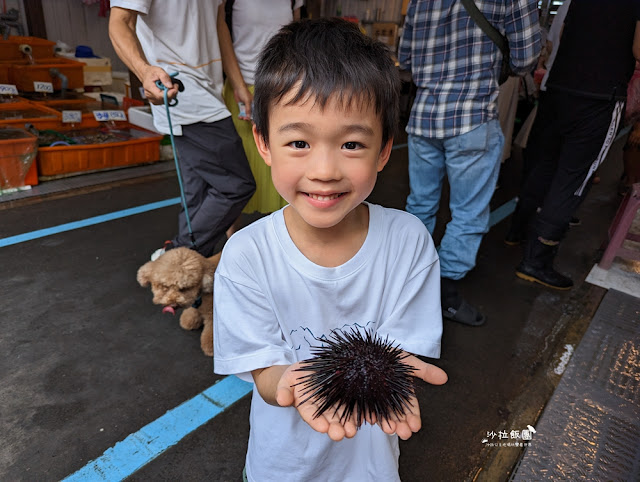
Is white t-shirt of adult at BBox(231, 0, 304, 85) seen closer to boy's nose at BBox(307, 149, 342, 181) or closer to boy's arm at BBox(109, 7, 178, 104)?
boy's arm at BBox(109, 7, 178, 104)

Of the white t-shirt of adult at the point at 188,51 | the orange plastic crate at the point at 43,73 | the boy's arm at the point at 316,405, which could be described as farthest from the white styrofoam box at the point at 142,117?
the boy's arm at the point at 316,405

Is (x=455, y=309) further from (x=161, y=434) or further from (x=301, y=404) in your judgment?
(x=301, y=404)

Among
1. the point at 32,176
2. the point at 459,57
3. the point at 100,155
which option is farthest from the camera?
the point at 100,155

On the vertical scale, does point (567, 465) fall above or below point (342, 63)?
below

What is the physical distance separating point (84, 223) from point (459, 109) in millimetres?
2993

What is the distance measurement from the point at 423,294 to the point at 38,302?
2411mm

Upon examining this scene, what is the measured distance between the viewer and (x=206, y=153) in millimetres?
2465

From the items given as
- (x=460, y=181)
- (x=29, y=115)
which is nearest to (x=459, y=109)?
(x=460, y=181)

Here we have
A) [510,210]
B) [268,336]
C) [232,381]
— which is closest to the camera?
[268,336]

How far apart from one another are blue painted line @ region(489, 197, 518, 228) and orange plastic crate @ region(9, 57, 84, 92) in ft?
17.8

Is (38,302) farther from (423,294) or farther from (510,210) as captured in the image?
(510,210)

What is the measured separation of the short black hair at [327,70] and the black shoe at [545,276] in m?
2.59

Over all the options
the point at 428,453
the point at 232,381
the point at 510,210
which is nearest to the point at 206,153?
the point at 232,381

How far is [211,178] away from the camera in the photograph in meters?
2.52
